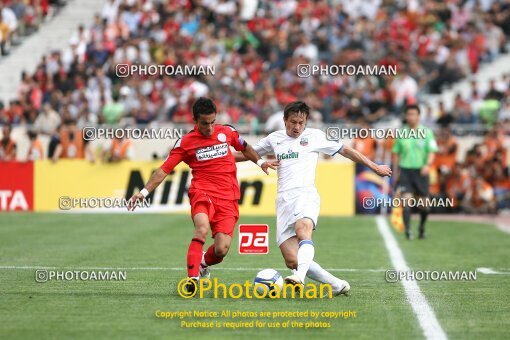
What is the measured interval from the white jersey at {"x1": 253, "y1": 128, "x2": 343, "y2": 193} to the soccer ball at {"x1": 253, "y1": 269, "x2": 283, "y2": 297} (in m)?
0.90

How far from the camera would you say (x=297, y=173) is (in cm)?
1141

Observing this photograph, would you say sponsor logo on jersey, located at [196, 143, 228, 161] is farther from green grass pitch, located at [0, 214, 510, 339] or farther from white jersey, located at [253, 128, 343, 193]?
green grass pitch, located at [0, 214, 510, 339]

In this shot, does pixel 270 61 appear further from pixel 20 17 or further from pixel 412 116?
pixel 412 116

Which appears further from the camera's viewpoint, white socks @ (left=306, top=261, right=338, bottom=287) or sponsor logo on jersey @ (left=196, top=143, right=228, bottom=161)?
sponsor logo on jersey @ (left=196, top=143, right=228, bottom=161)

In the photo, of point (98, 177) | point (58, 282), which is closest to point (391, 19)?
point (98, 177)

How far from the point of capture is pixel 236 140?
1170cm

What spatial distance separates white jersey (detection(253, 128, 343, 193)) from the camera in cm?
1141

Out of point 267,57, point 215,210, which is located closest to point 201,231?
point 215,210

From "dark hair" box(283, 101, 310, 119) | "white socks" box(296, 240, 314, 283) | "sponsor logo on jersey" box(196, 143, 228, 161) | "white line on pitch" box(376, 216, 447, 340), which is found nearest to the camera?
"white line on pitch" box(376, 216, 447, 340)

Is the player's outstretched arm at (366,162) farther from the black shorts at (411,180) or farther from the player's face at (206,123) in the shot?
the black shorts at (411,180)

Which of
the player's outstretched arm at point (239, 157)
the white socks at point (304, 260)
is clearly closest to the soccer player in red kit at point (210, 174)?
the player's outstretched arm at point (239, 157)

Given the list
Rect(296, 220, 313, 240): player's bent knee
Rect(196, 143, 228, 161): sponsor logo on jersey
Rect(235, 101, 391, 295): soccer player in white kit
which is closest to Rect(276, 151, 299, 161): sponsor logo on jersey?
Rect(235, 101, 391, 295): soccer player in white kit

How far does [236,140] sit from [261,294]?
1705mm

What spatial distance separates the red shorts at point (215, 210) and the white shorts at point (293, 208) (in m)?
0.53
